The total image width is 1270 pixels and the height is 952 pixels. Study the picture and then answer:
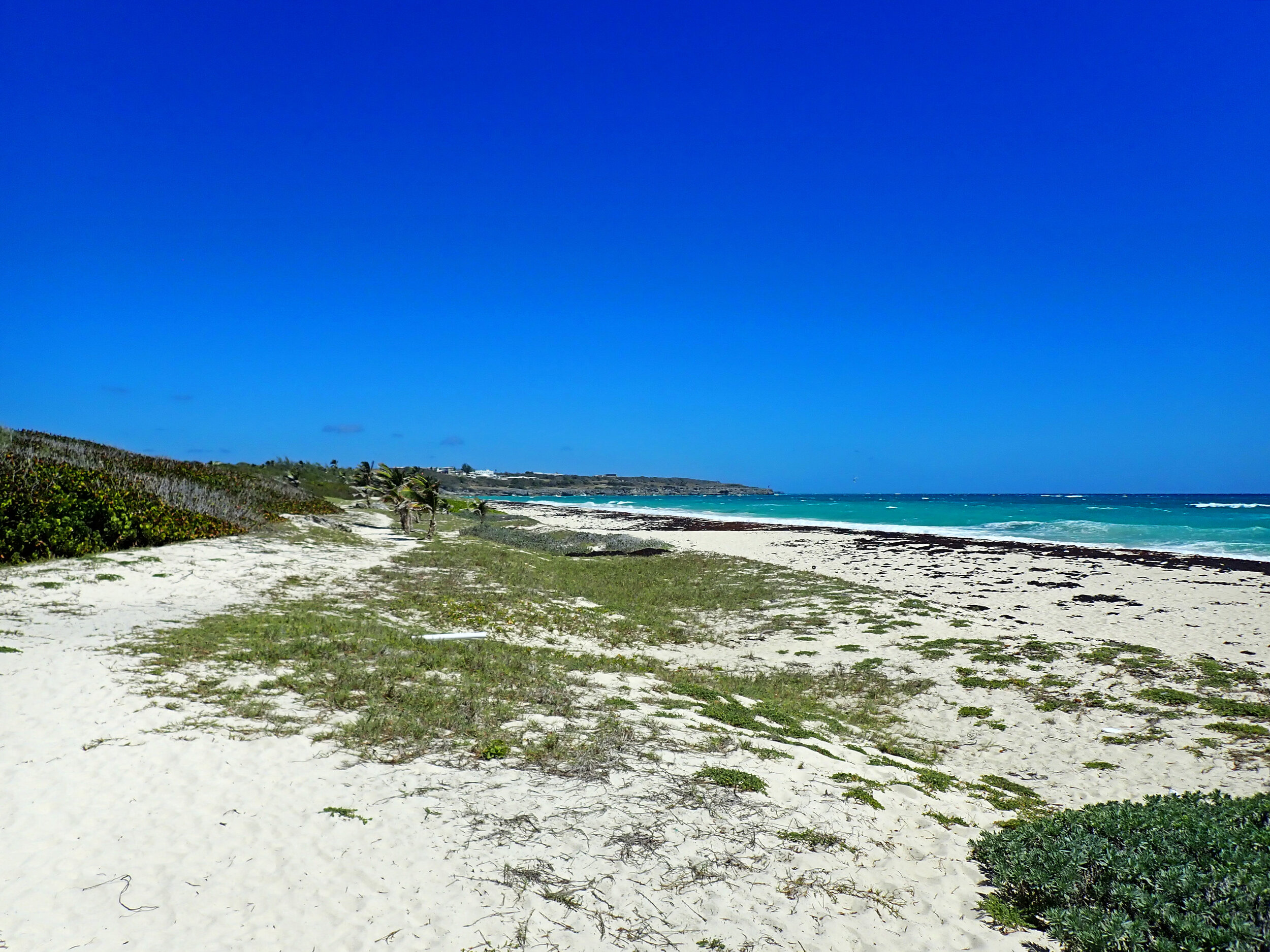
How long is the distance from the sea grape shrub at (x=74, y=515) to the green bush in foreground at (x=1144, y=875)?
19.6 metres

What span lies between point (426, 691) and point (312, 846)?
3.87 meters

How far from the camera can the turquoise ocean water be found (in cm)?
4038

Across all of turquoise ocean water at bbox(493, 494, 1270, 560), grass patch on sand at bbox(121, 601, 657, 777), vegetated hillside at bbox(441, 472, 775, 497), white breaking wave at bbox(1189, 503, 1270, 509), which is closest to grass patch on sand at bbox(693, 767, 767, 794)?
grass patch on sand at bbox(121, 601, 657, 777)

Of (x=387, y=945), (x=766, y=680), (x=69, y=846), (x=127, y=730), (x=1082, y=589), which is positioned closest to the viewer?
(x=387, y=945)

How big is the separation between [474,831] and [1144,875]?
5.05m

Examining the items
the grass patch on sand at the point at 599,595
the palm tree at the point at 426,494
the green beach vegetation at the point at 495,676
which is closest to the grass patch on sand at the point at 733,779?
the green beach vegetation at the point at 495,676

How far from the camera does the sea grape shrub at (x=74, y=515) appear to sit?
15602mm

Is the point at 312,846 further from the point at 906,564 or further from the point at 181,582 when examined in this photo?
the point at 906,564

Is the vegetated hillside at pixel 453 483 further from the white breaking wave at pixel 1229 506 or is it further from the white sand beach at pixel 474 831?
the white breaking wave at pixel 1229 506

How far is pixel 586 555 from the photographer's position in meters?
32.5

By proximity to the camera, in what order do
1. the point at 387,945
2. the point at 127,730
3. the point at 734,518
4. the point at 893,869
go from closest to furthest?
the point at 387,945, the point at 893,869, the point at 127,730, the point at 734,518

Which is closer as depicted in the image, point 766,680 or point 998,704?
point 998,704

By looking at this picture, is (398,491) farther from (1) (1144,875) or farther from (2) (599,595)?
(1) (1144,875)

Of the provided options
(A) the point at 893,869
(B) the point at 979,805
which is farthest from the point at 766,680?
(A) the point at 893,869
